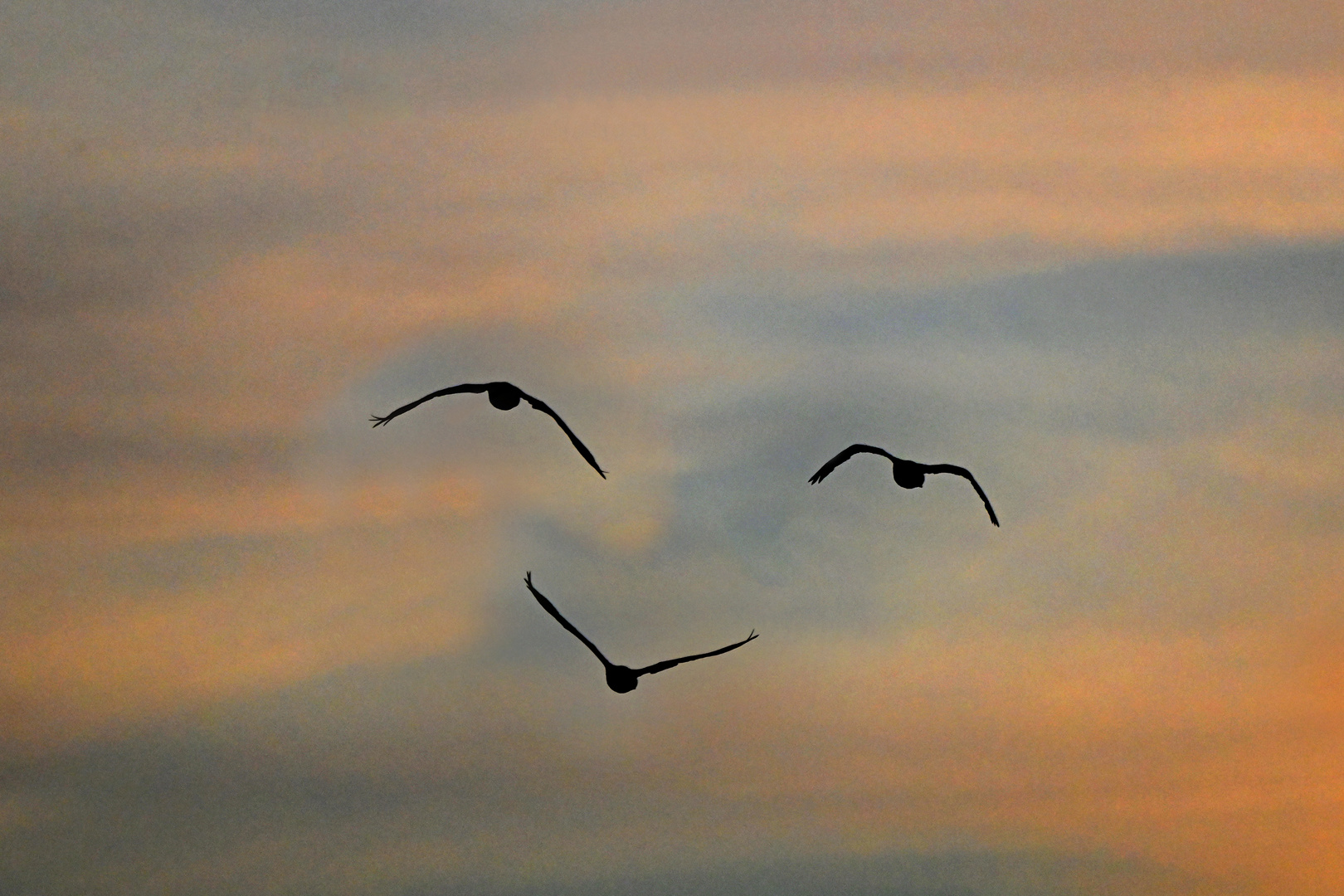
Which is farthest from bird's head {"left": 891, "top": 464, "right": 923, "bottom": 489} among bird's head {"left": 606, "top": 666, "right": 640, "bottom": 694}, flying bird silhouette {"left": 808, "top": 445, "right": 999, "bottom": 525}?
bird's head {"left": 606, "top": 666, "right": 640, "bottom": 694}

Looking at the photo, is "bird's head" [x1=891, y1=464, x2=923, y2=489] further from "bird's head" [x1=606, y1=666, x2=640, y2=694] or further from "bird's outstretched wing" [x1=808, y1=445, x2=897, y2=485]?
"bird's head" [x1=606, y1=666, x2=640, y2=694]

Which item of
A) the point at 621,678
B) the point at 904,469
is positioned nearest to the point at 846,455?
the point at 904,469

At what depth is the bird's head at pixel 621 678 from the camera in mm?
68875

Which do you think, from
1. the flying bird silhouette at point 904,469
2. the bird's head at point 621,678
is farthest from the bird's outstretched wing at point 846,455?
the bird's head at point 621,678

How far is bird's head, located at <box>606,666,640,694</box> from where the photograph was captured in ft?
226

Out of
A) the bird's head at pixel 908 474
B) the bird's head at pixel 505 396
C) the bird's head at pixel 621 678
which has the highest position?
the bird's head at pixel 505 396

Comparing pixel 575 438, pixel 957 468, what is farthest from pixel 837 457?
pixel 575 438

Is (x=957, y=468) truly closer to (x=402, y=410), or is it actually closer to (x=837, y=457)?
(x=837, y=457)

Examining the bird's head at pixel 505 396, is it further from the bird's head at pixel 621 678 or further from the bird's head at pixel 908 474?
Answer: the bird's head at pixel 908 474

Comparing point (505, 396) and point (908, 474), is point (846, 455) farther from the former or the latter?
point (505, 396)

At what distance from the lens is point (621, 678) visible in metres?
69.0

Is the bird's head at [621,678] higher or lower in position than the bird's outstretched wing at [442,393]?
lower

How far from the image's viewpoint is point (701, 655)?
63344 millimetres

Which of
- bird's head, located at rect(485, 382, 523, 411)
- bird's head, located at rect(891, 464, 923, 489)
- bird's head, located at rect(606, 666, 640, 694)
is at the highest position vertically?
bird's head, located at rect(485, 382, 523, 411)
